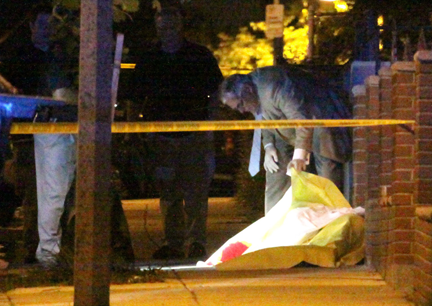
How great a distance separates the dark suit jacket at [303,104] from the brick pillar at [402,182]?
214cm

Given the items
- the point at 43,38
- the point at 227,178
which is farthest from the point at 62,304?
the point at 227,178

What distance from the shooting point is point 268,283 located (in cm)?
573

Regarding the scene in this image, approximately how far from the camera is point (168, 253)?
759cm

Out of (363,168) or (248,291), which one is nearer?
(248,291)

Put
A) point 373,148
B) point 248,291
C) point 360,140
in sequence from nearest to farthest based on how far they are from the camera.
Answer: point 248,291 < point 373,148 < point 360,140

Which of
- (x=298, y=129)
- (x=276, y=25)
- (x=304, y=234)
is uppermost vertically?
(x=276, y=25)

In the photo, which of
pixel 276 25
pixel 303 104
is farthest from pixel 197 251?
pixel 276 25

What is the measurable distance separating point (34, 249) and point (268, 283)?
2.52m

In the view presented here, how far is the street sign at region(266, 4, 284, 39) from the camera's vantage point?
10719 millimetres

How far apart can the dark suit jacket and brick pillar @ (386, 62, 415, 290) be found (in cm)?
214

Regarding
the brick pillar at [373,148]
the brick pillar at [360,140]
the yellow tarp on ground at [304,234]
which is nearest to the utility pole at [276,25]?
the yellow tarp on ground at [304,234]

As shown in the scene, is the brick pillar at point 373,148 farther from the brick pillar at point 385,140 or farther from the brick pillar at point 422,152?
the brick pillar at point 422,152

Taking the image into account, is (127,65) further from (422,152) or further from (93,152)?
(93,152)

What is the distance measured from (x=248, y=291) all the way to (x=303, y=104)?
2786 millimetres
